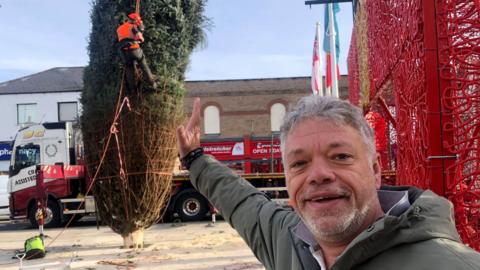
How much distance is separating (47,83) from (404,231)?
128 feet

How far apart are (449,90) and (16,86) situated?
3792 centimetres

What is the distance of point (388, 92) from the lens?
10141 millimetres

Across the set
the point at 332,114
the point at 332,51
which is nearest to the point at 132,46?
the point at 332,51

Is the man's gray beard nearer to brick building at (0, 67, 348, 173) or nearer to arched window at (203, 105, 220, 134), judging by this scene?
brick building at (0, 67, 348, 173)

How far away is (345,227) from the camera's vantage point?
169cm

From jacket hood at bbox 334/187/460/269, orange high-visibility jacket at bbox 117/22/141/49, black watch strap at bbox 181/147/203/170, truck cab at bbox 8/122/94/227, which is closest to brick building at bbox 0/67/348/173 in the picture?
truck cab at bbox 8/122/94/227

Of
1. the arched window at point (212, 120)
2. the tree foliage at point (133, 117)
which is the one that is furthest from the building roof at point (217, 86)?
the tree foliage at point (133, 117)

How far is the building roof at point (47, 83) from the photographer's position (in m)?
35.9

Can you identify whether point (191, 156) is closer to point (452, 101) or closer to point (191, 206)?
point (452, 101)

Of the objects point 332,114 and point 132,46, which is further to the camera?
point 132,46

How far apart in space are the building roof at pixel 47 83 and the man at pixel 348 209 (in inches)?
1366

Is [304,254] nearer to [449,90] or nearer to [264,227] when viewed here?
[264,227]

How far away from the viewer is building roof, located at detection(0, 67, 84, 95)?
118 ft

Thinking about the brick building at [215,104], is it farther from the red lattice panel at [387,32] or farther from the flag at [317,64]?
the red lattice panel at [387,32]
